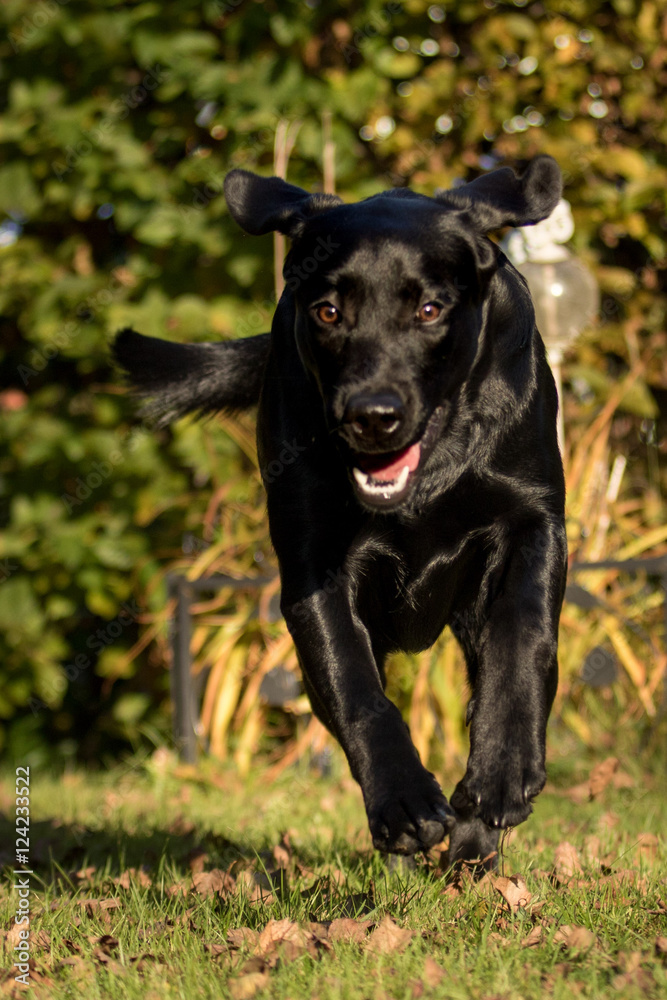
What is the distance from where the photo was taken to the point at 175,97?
200 inches

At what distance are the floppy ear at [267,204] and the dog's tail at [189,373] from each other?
0.57m

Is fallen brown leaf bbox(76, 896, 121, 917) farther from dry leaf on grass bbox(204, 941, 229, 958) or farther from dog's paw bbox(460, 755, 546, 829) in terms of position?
dog's paw bbox(460, 755, 546, 829)

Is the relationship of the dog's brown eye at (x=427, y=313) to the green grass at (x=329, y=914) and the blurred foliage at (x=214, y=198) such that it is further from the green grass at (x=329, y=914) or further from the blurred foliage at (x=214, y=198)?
the blurred foliage at (x=214, y=198)

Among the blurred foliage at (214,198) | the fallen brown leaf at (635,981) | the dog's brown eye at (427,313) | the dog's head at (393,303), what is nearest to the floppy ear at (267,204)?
the dog's head at (393,303)

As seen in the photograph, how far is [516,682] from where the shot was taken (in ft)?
6.87

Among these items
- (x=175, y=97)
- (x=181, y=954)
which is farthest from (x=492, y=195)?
(x=175, y=97)

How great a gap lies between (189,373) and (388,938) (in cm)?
171

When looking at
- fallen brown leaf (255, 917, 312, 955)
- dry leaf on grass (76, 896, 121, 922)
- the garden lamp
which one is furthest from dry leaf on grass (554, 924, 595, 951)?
the garden lamp

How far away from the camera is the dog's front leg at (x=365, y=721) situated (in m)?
1.87

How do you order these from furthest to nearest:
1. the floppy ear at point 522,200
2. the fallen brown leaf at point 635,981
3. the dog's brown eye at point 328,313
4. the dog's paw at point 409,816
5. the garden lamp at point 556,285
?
the garden lamp at point 556,285
the floppy ear at point 522,200
the dog's brown eye at point 328,313
the dog's paw at point 409,816
the fallen brown leaf at point 635,981

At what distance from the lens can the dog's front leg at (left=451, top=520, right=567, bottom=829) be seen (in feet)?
6.47

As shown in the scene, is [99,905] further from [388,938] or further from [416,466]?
[416,466]

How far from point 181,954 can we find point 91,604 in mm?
3303

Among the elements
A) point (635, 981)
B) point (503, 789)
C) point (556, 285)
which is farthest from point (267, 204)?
point (556, 285)
